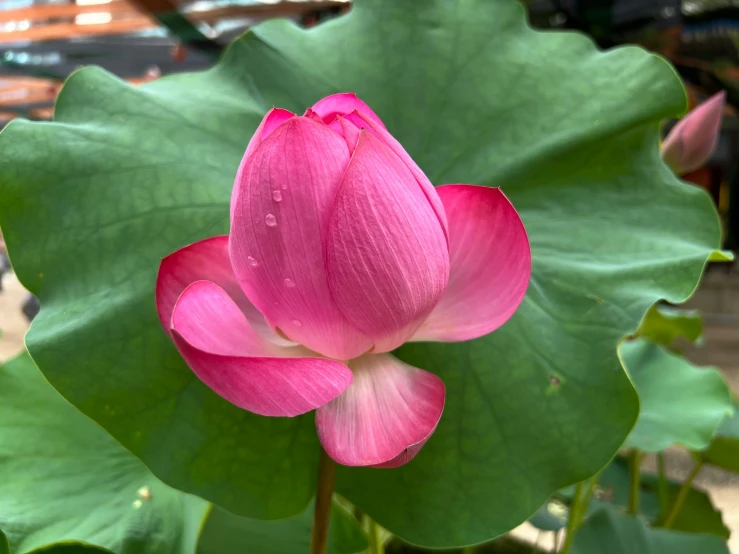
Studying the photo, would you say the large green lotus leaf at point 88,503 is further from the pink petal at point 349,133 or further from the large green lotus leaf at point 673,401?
the large green lotus leaf at point 673,401

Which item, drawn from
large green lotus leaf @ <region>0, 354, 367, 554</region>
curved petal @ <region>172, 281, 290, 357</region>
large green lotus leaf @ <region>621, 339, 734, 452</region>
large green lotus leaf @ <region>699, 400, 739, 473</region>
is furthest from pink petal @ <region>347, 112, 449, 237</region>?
large green lotus leaf @ <region>699, 400, 739, 473</region>

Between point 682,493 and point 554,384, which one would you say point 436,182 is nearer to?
point 554,384

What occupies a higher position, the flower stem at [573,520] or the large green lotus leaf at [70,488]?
the large green lotus leaf at [70,488]

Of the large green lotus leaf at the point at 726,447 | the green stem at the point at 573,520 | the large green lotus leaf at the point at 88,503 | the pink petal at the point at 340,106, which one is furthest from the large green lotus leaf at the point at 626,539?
the pink petal at the point at 340,106

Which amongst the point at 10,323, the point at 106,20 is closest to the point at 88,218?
the point at 10,323

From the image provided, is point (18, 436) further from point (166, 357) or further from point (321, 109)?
point (321, 109)

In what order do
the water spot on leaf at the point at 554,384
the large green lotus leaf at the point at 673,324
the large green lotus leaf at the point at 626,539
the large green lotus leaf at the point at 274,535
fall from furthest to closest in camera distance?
1. the large green lotus leaf at the point at 673,324
2. the large green lotus leaf at the point at 626,539
3. the large green lotus leaf at the point at 274,535
4. the water spot on leaf at the point at 554,384
